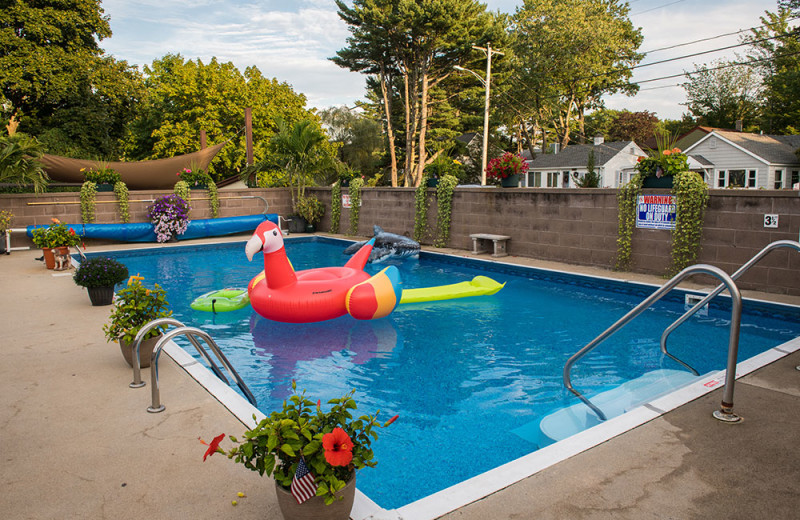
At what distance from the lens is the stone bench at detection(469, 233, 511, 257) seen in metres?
12.0

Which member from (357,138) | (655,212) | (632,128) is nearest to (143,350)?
(655,212)

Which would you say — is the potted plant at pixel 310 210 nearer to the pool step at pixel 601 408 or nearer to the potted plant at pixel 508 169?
the potted plant at pixel 508 169

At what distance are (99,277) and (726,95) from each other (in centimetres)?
5164

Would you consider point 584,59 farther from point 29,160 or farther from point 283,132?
point 29,160

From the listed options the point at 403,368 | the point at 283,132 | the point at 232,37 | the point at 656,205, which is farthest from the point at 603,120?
the point at 403,368

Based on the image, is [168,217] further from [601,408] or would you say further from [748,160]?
[748,160]

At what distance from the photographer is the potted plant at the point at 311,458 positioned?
214 cm

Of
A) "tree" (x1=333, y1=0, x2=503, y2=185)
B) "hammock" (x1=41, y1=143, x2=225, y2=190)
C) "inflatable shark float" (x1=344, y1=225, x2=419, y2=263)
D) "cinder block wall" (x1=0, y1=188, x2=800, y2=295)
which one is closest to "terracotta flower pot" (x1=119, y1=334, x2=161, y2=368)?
"inflatable shark float" (x1=344, y1=225, x2=419, y2=263)

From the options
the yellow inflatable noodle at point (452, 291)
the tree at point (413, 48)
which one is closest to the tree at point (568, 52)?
the tree at point (413, 48)

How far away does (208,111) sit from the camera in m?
32.5

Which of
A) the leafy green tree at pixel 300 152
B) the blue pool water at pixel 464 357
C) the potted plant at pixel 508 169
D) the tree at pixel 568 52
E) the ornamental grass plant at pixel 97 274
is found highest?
the tree at pixel 568 52

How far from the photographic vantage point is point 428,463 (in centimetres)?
386

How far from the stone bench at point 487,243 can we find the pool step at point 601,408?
731 centimetres

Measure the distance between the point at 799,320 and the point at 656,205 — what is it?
3029mm
